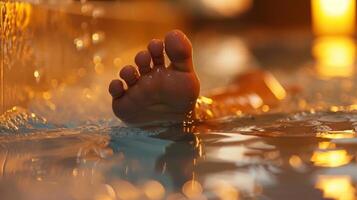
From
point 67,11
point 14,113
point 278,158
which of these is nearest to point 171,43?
point 278,158

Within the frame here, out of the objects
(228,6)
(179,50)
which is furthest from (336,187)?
(228,6)

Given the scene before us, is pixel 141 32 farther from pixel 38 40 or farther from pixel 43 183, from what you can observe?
pixel 43 183

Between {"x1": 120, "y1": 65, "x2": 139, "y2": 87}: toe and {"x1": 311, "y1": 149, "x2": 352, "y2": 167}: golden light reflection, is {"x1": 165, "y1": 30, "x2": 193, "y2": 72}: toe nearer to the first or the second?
{"x1": 120, "y1": 65, "x2": 139, "y2": 87}: toe

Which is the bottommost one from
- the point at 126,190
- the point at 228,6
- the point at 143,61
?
the point at 126,190

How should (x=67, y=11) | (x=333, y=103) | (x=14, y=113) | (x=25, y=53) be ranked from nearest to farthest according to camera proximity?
(x=14, y=113) < (x=25, y=53) < (x=333, y=103) < (x=67, y=11)

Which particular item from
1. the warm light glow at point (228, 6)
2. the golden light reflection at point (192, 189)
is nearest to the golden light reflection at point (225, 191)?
the golden light reflection at point (192, 189)

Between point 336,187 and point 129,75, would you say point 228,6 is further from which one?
point 336,187
